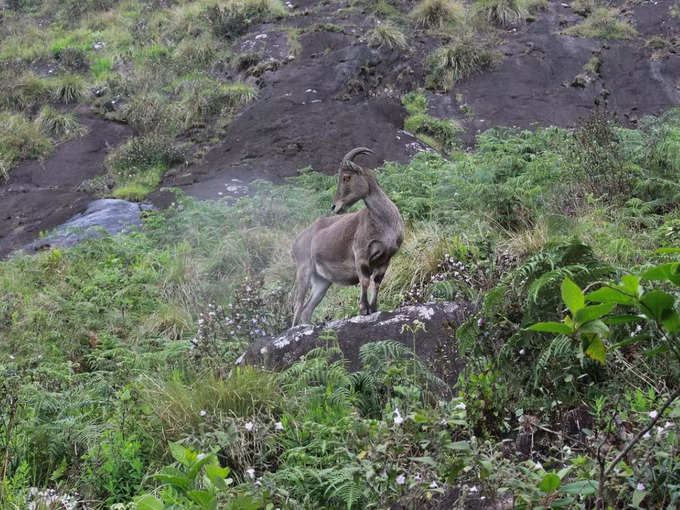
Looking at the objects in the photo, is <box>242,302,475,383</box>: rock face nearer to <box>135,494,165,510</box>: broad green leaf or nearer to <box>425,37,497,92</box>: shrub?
<box>135,494,165,510</box>: broad green leaf

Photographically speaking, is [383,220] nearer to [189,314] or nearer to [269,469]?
[269,469]

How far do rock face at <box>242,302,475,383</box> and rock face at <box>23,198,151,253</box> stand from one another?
734 centimetres

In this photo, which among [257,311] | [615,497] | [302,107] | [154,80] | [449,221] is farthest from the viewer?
[154,80]

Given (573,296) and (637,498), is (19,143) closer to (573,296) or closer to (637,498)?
(637,498)

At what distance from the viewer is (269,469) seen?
13.3ft

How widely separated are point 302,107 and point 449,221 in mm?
7608

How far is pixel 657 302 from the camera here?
4.96 ft

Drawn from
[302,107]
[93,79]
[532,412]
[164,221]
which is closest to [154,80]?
[93,79]

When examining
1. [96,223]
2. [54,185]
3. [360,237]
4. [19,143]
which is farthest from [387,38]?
[360,237]

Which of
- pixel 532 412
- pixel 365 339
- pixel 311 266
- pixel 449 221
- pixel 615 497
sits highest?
pixel 615 497

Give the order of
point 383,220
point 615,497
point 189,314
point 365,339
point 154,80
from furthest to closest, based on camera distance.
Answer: point 154,80 → point 189,314 → point 383,220 → point 365,339 → point 615,497

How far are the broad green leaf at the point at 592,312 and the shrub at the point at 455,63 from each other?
16090 mm

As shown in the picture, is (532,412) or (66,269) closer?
(532,412)

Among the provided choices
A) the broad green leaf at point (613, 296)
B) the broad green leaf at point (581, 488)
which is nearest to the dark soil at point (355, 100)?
the broad green leaf at point (581, 488)
